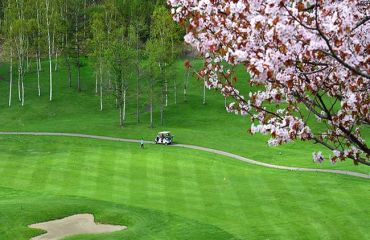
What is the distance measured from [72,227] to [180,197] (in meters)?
10.3

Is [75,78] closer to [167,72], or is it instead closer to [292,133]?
[167,72]

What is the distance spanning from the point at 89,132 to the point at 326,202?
51243mm

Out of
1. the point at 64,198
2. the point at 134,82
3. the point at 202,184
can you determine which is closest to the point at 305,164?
the point at 202,184

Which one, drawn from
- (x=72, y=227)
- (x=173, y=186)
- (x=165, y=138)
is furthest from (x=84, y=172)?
(x=165, y=138)

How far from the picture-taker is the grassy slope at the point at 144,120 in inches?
2854

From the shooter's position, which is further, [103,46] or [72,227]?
[103,46]

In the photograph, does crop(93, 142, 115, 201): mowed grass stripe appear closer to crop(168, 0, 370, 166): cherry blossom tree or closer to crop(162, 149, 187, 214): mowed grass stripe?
crop(162, 149, 187, 214): mowed grass stripe

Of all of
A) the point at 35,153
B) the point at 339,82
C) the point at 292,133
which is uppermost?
the point at 339,82

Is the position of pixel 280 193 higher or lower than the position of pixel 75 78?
lower

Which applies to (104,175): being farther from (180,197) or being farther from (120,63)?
(120,63)

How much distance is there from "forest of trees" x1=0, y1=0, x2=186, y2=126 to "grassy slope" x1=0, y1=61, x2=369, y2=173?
68.9 inches

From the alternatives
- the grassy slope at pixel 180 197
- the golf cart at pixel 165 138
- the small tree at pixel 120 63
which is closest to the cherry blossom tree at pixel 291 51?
the grassy slope at pixel 180 197

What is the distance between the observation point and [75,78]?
119 metres

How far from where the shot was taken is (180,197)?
39125mm
